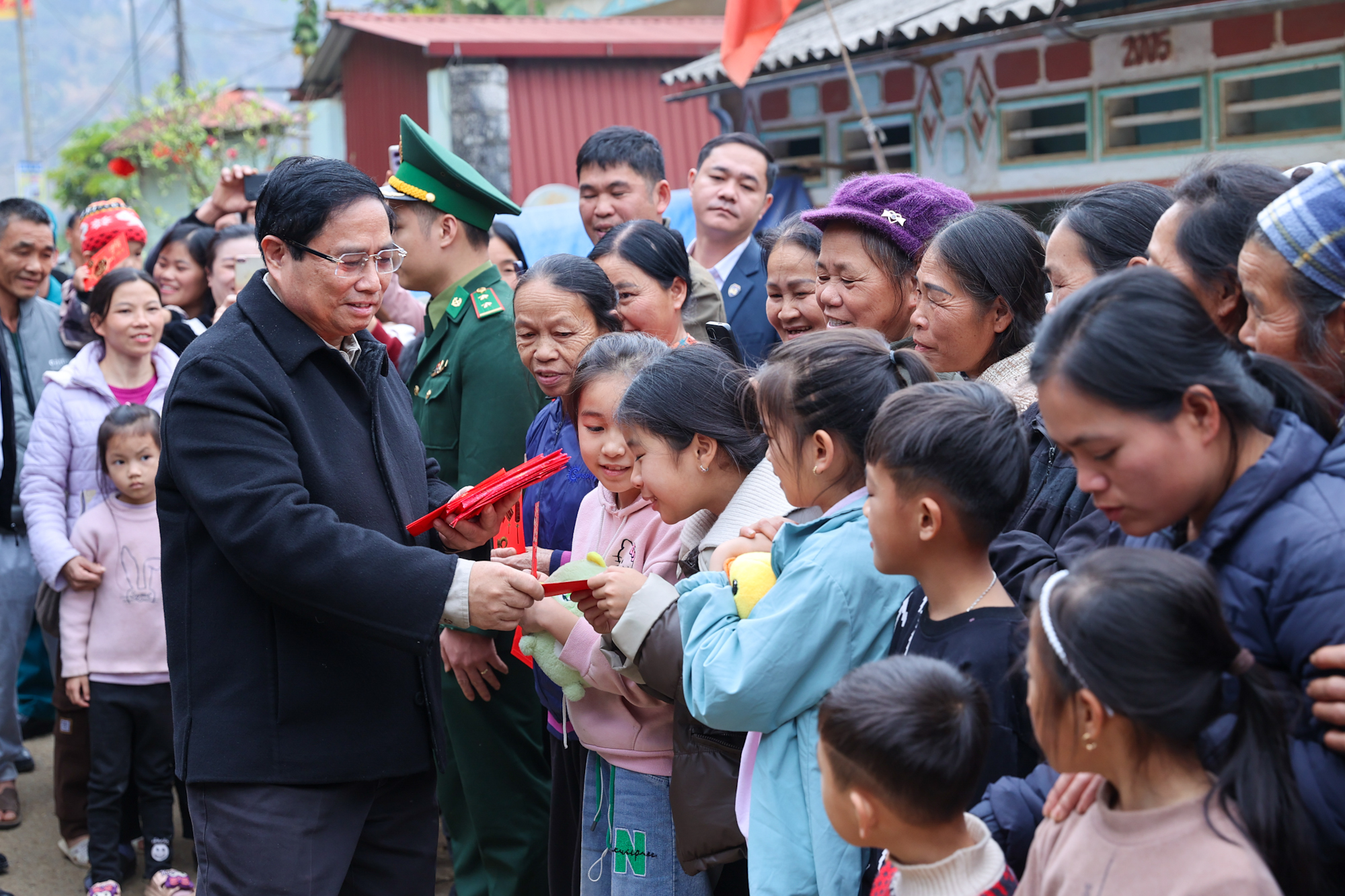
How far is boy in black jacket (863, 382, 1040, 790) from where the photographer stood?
1758 mm

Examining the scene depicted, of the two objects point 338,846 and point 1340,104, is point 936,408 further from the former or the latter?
point 1340,104

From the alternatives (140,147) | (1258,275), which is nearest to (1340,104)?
(1258,275)

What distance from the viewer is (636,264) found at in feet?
11.3

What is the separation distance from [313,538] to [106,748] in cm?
239

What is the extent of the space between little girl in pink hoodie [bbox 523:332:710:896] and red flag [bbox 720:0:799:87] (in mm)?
4004

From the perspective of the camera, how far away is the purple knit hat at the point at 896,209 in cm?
280

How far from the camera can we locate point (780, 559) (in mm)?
2086

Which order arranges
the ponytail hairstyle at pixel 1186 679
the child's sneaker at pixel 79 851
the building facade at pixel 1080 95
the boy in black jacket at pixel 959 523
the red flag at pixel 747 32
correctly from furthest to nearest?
the red flag at pixel 747 32
the building facade at pixel 1080 95
the child's sneaker at pixel 79 851
the boy in black jacket at pixel 959 523
the ponytail hairstyle at pixel 1186 679

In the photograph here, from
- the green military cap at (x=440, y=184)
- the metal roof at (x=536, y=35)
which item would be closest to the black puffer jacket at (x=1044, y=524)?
the green military cap at (x=440, y=184)

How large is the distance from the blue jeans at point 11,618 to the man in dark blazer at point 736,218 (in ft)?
10.0

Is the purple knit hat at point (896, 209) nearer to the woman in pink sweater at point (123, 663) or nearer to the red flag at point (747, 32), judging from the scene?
the woman in pink sweater at point (123, 663)

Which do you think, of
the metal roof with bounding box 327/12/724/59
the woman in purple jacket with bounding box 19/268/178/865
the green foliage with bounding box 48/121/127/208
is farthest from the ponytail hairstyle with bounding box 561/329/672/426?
the green foliage with bounding box 48/121/127/208

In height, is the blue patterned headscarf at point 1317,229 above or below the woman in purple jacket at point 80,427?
above

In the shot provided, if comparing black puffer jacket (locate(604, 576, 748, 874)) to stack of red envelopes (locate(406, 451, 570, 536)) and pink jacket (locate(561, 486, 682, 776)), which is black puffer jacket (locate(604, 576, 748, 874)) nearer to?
pink jacket (locate(561, 486, 682, 776))
